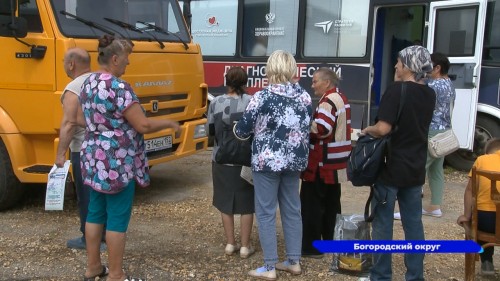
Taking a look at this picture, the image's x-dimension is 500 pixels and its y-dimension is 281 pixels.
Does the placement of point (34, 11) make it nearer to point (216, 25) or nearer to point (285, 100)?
point (285, 100)

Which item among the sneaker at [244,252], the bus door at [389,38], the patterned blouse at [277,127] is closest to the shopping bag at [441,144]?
the patterned blouse at [277,127]

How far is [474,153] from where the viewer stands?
7621 mm

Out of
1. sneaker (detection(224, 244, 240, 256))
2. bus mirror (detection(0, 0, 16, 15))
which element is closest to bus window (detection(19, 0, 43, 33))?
bus mirror (detection(0, 0, 16, 15))

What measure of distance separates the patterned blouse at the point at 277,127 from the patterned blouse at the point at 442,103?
2.06 metres

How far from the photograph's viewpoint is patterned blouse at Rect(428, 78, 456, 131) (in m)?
5.21

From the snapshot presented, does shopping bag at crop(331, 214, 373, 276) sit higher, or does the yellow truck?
the yellow truck

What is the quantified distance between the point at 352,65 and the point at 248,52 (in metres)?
1.86

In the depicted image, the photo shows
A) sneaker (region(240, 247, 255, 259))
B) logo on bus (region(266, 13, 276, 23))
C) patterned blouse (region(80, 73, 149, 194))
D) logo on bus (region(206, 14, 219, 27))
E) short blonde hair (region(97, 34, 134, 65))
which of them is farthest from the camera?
logo on bus (region(206, 14, 219, 27))

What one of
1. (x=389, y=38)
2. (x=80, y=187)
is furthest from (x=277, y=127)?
(x=389, y=38)

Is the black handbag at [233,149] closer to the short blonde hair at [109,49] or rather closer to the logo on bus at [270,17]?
the short blonde hair at [109,49]

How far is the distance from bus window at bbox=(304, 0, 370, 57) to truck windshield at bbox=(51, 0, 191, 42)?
8.46 ft

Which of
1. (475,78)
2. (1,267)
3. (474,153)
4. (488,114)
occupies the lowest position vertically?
(1,267)

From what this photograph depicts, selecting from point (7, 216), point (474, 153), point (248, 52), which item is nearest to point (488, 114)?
point (474, 153)

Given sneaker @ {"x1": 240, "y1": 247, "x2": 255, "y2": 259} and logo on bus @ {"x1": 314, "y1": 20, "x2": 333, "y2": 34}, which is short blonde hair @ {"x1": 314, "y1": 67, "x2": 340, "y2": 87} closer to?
sneaker @ {"x1": 240, "y1": 247, "x2": 255, "y2": 259}
